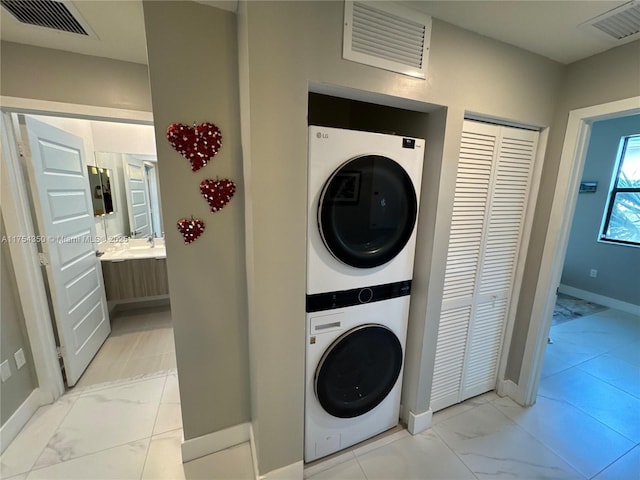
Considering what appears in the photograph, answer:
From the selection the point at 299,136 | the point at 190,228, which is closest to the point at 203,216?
the point at 190,228

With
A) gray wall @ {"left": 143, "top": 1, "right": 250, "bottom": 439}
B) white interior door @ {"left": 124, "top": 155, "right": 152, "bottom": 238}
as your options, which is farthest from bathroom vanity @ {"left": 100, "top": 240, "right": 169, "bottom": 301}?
gray wall @ {"left": 143, "top": 1, "right": 250, "bottom": 439}

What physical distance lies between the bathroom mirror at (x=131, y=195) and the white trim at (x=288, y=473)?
114 inches

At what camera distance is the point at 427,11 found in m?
1.19

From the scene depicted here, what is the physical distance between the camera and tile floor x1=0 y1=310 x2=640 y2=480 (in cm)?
148

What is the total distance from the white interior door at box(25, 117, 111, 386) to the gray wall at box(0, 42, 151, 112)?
328mm

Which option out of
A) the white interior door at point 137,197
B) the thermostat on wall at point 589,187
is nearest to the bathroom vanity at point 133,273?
the white interior door at point 137,197

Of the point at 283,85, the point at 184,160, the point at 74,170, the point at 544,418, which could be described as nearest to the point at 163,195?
the point at 184,160

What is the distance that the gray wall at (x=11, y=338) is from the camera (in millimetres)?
1612

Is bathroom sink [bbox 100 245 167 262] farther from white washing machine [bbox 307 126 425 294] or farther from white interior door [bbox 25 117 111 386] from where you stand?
white washing machine [bbox 307 126 425 294]

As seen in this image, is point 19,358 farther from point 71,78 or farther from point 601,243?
point 601,243

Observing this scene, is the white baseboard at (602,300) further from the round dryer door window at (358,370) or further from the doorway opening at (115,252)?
the doorway opening at (115,252)

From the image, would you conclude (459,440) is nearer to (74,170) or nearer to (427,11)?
(427,11)

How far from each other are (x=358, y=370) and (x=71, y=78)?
7.84 feet

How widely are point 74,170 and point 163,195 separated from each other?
170 centimetres
